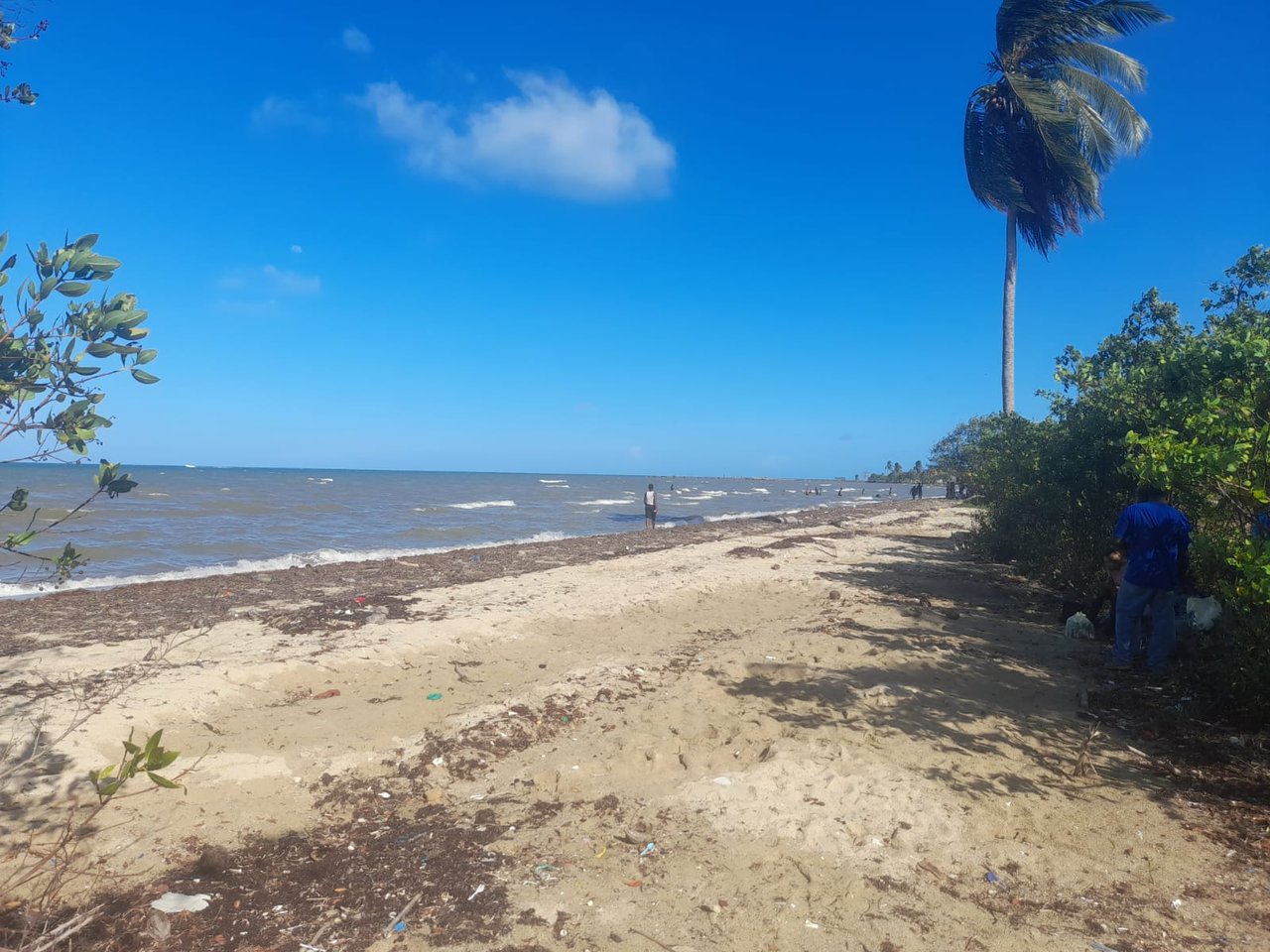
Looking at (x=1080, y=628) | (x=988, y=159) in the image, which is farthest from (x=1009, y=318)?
(x=1080, y=628)

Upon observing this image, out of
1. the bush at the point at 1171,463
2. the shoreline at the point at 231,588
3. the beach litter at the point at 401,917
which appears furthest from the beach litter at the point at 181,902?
the bush at the point at 1171,463

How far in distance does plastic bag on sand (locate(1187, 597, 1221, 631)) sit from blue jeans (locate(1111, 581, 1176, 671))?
17 cm

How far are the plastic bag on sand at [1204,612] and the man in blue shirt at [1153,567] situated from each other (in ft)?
→ 0.58

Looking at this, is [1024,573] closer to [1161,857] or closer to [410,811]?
[1161,857]

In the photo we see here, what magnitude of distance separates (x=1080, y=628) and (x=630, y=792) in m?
5.48

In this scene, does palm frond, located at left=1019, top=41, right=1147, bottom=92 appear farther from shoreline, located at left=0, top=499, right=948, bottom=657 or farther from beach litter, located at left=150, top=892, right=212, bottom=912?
beach litter, located at left=150, top=892, right=212, bottom=912

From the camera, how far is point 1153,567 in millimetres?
5660

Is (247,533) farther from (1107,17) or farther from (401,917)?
(1107,17)

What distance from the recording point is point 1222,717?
479 centimetres

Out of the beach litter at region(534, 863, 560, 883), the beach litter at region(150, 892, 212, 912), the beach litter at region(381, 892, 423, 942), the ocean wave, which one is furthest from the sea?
the beach litter at region(534, 863, 560, 883)

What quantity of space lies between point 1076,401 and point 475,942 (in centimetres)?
977

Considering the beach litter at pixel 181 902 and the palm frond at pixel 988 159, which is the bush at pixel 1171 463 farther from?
the beach litter at pixel 181 902

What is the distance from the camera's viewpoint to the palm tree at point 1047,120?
15.1 metres

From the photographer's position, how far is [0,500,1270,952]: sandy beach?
122 inches
